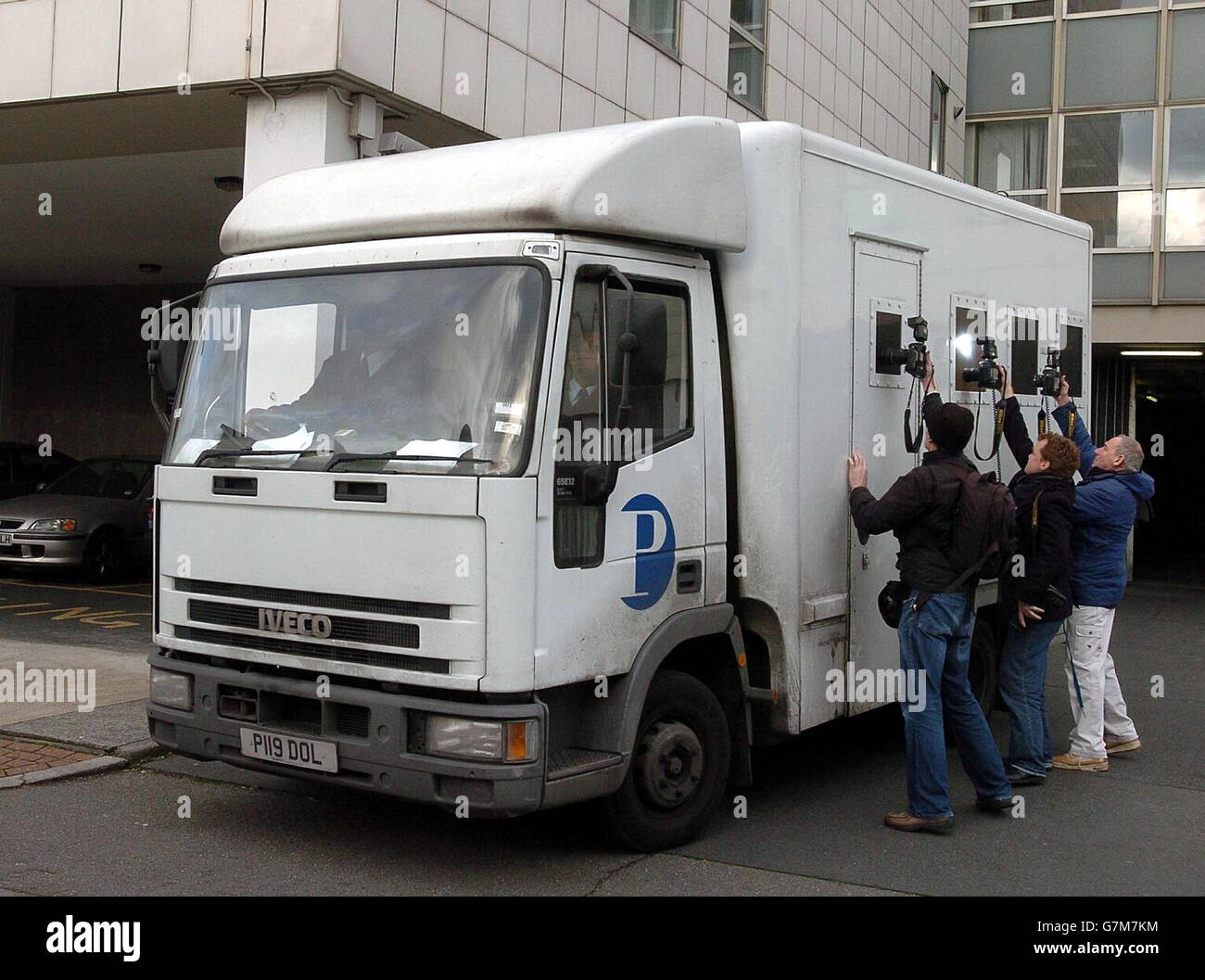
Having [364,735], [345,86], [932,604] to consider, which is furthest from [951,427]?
[345,86]

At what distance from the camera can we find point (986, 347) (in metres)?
7.81

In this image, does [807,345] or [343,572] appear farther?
[807,345]

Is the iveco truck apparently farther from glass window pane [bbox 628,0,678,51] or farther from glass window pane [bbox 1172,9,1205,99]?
glass window pane [bbox 1172,9,1205,99]

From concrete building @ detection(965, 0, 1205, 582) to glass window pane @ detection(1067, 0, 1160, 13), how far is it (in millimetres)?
19

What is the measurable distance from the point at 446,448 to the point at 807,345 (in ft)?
6.41

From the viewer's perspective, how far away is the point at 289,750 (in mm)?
5500

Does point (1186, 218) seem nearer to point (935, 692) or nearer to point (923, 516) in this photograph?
point (923, 516)

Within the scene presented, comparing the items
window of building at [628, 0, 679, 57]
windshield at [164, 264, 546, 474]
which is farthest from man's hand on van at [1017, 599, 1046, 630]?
window of building at [628, 0, 679, 57]

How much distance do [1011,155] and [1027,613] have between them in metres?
16.7

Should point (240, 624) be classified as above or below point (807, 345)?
below

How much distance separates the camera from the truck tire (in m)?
5.72

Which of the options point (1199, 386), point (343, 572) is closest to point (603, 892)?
point (343, 572)

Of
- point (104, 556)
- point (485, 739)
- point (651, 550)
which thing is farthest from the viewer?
point (104, 556)
